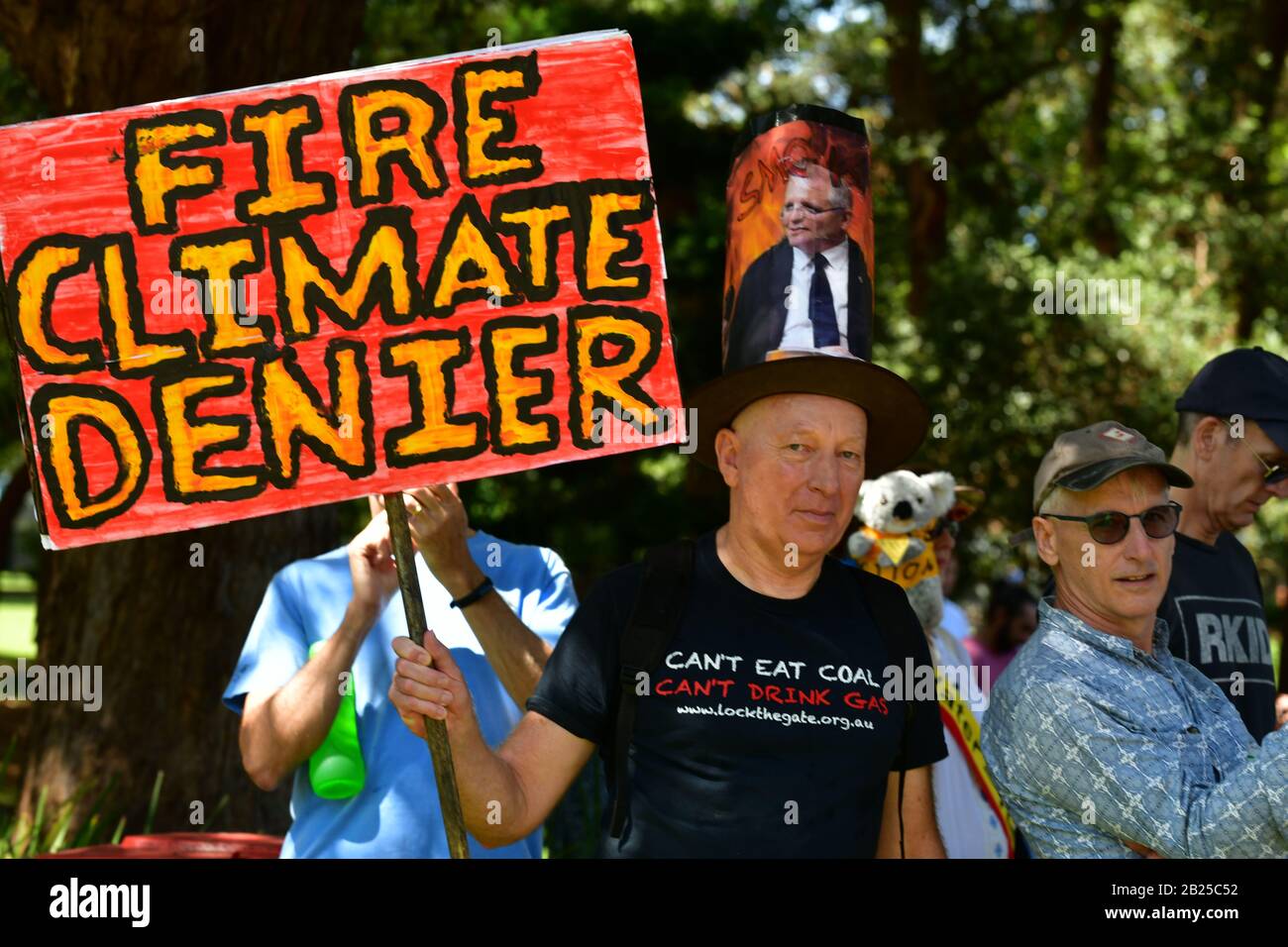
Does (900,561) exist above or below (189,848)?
above

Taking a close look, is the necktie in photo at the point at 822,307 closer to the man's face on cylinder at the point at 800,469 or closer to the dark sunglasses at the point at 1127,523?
the man's face on cylinder at the point at 800,469

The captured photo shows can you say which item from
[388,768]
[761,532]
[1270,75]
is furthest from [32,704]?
[1270,75]

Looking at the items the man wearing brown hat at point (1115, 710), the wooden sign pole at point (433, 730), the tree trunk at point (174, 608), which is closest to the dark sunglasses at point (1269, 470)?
the man wearing brown hat at point (1115, 710)

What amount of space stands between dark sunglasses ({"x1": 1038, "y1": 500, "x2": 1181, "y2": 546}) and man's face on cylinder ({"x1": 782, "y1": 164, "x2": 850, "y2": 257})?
2.47 ft

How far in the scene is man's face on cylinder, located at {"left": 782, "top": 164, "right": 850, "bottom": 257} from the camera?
9.87ft

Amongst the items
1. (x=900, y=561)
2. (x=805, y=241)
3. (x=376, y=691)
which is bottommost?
(x=376, y=691)

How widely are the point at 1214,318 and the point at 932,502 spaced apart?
9.05 m

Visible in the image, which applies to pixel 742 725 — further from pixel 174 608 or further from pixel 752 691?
pixel 174 608

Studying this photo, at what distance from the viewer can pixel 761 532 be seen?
289 centimetres

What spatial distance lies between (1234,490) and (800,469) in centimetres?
146

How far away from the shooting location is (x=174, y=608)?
5992 mm

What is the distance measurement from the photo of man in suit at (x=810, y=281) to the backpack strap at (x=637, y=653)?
507mm

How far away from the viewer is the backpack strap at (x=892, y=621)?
2.88 m
